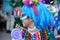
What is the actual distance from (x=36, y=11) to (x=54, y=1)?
65 cm

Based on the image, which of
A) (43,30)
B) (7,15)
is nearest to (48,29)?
(43,30)

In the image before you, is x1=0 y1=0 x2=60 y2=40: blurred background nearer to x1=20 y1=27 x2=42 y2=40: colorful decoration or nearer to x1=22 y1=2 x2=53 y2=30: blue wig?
x1=20 y1=27 x2=42 y2=40: colorful decoration

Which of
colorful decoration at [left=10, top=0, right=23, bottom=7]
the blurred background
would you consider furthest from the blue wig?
colorful decoration at [left=10, top=0, right=23, bottom=7]

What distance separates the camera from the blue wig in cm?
206

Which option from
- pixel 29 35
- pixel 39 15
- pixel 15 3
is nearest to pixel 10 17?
pixel 15 3

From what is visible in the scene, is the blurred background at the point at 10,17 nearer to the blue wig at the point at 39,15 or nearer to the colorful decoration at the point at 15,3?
the colorful decoration at the point at 15,3

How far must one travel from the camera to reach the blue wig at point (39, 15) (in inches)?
81.2

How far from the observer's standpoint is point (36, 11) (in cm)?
207

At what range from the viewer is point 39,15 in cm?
207

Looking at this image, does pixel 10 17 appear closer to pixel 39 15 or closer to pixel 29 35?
pixel 29 35

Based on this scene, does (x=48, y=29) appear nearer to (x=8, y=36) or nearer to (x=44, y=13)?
(x=44, y=13)

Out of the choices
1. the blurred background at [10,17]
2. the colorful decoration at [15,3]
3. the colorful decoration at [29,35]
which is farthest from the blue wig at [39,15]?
the colorful decoration at [15,3]

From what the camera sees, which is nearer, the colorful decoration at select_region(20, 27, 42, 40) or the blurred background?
the colorful decoration at select_region(20, 27, 42, 40)

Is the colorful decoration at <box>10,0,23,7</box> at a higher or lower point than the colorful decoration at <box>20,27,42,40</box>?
lower
